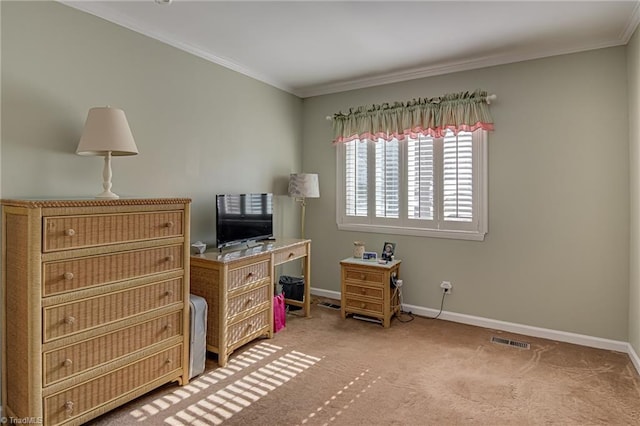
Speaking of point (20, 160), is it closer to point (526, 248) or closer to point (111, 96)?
point (111, 96)

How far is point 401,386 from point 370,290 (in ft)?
4.10

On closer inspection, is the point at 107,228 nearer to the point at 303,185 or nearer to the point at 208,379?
the point at 208,379

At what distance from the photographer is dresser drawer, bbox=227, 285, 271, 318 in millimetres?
2889

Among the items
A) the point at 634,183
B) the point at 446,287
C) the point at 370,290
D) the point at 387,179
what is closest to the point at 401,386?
the point at 370,290

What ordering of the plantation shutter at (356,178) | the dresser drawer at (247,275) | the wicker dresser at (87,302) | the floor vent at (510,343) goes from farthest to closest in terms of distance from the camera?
the plantation shutter at (356,178) < the floor vent at (510,343) < the dresser drawer at (247,275) < the wicker dresser at (87,302)

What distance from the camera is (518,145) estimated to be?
3412 millimetres

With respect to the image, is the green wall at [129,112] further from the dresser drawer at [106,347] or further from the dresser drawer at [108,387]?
the dresser drawer at [108,387]

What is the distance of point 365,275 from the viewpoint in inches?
146

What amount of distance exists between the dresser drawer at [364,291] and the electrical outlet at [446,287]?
28.0 inches

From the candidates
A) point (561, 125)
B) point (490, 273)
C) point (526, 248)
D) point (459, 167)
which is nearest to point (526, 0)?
point (561, 125)

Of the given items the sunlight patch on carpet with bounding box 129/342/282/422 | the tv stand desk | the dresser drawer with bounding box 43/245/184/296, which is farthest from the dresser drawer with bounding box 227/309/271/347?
the dresser drawer with bounding box 43/245/184/296

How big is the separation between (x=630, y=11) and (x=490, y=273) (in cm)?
232

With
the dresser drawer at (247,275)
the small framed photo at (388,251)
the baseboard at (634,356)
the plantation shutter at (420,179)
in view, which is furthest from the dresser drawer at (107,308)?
the baseboard at (634,356)

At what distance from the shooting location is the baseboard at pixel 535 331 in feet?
9.96
